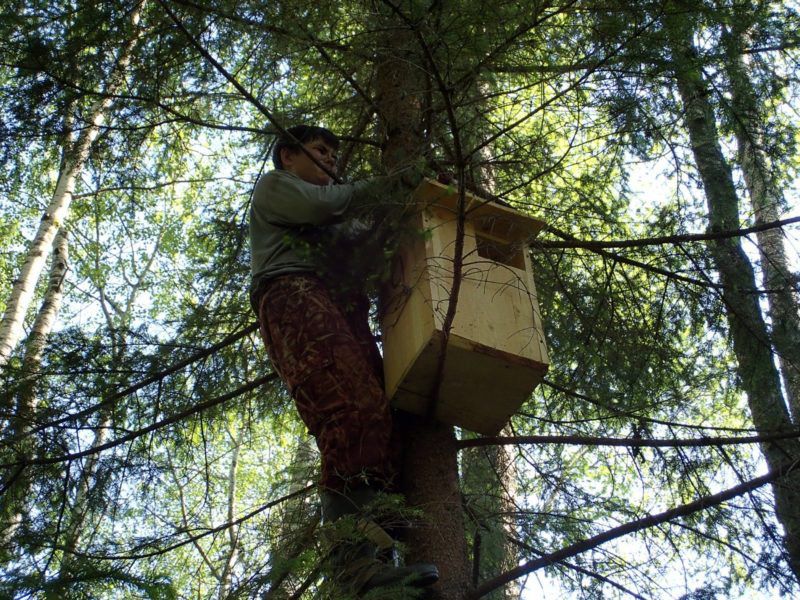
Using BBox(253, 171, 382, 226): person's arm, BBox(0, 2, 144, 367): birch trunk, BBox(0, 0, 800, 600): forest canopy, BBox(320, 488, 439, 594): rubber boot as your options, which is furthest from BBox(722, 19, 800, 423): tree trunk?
BBox(0, 2, 144, 367): birch trunk

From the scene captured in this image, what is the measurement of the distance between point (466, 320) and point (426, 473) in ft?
1.98

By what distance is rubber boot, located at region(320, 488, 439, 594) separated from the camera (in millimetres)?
2814

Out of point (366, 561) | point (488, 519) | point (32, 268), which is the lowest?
point (366, 561)

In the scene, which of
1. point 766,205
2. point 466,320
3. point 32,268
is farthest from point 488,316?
point 32,268

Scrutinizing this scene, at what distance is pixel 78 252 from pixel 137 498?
30.3 ft

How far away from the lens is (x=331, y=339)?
3211 millimetres

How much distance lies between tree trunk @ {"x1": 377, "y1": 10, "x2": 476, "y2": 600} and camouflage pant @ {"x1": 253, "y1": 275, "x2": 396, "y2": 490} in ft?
0.39

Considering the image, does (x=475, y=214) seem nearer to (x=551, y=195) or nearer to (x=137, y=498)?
(x=551, y=195)

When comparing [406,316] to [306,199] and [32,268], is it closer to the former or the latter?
[306,199]

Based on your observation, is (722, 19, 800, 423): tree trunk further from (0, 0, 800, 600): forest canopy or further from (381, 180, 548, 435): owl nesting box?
(381, 180, 548, 435): owl nesting box

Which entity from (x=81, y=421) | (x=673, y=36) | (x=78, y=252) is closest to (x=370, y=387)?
(x=81, y=421)

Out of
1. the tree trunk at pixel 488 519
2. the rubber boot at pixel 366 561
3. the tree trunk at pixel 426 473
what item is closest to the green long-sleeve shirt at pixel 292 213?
the tree trunk at pixel 426 473

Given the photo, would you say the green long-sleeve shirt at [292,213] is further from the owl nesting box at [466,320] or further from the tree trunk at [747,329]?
the tree trunk at [747,329]

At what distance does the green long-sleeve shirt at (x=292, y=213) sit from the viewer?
329cm
